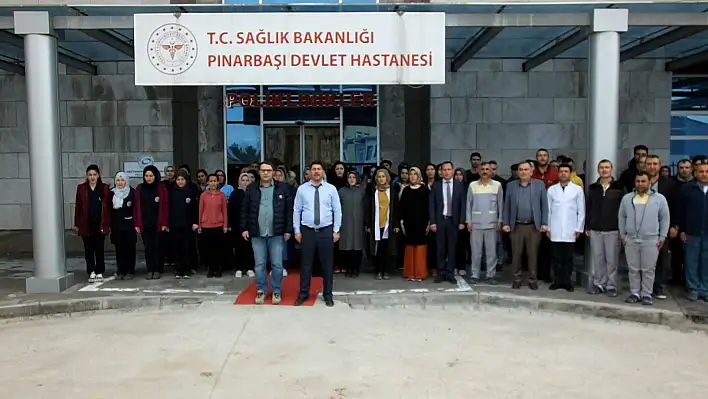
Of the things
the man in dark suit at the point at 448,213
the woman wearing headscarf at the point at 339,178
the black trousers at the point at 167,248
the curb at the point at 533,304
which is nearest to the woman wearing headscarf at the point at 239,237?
the black trousers at the point at 167,248

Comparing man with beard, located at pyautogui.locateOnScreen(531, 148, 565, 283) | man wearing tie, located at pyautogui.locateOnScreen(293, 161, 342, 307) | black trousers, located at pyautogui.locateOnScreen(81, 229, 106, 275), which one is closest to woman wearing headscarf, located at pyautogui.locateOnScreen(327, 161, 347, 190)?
man wearing tie, located at pyautogui.locateOnScreen(293, 161, 342, 307)

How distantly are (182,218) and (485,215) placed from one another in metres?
4.57

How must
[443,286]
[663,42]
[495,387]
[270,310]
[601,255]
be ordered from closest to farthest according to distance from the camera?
[495,387] < [270,310] < [601,255] < [443,286] < [663,42]

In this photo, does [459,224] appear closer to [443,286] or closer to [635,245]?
[443,286]

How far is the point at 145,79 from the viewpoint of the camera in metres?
8.45

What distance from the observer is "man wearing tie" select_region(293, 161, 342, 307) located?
8.01 m

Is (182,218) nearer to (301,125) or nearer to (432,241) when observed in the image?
(432,241)

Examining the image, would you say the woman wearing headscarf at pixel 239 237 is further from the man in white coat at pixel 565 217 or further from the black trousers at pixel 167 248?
the man in white coat at pixel 565 217

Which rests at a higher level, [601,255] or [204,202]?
[204,202]

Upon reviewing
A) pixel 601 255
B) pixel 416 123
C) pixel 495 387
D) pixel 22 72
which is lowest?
pixel 495 387

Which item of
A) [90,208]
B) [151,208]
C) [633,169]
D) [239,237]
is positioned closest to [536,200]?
[633,169]

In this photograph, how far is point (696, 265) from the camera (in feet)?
26.3

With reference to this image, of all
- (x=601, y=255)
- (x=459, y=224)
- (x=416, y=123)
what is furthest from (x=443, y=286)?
(x=416, y=123)

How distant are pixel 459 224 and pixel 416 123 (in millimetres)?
4150
